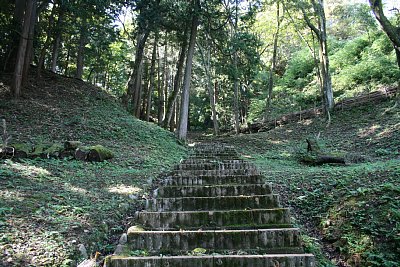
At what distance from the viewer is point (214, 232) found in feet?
12.4

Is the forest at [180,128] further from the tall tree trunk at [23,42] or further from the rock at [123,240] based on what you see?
the rock at [123,240]

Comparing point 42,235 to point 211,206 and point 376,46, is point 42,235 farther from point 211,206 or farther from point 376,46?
point 376,46

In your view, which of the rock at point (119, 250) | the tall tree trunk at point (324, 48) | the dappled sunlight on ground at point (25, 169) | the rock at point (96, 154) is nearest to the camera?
the rock at point (119, 250)

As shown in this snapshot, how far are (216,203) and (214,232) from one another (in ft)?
3.48

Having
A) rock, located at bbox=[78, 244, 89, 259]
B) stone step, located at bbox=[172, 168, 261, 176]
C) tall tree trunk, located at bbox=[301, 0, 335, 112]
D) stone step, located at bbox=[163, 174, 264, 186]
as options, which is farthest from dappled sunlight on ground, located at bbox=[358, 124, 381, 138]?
rock, located at bbox=[78, 244, 89, 259]

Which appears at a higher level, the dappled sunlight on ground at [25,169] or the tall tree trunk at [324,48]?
the tall tree trunk at [324,48]

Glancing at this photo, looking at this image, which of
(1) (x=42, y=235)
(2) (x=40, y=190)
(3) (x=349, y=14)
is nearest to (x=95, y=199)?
(2) (x=40, y=190)

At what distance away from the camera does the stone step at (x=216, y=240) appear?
12.3ft

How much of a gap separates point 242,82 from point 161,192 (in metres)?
23.0

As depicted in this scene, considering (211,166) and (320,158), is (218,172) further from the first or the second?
(320,158)

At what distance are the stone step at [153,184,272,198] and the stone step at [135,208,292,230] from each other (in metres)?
0.94

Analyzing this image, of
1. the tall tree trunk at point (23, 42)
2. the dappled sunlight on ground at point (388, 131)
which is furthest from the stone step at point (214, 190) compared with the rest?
the tall tree trunk at point (23, 42)

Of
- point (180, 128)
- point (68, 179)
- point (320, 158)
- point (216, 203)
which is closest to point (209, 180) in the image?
point (216, 203)

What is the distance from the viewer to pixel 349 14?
3134 cm
